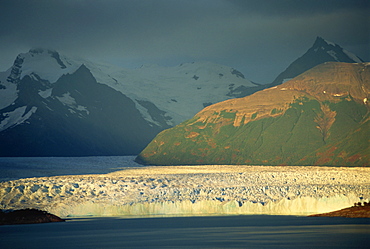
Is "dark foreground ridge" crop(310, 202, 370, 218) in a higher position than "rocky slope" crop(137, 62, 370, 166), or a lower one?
lower

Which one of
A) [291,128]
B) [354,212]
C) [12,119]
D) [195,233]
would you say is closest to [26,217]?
[195,233]

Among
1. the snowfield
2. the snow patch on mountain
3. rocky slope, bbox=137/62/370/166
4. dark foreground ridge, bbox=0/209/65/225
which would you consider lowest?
dark foreground ridge, bbox=0/209/65/225

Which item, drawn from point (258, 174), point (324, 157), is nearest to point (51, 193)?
point (258, 174)

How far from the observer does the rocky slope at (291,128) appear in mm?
89750

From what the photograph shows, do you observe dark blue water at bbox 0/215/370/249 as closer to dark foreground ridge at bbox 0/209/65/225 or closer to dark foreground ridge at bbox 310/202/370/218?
dark foreground ridge at bbox 0/209/65/225

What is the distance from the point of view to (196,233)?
1481 inches

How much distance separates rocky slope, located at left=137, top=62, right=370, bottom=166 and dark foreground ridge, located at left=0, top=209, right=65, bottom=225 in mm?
47537

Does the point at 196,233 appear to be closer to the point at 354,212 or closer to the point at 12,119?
the point at 354,212

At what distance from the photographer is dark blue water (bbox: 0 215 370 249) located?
1283 inches

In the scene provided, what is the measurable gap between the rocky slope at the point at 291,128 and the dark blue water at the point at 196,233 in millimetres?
43012

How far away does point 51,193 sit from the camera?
53.1 m

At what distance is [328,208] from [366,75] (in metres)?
52.2

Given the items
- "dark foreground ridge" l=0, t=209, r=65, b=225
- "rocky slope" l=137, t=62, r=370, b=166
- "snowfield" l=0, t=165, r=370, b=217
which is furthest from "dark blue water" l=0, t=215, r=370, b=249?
"rocky slope" l=137, t=62, r=370, b=166

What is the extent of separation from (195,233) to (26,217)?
1545cm
